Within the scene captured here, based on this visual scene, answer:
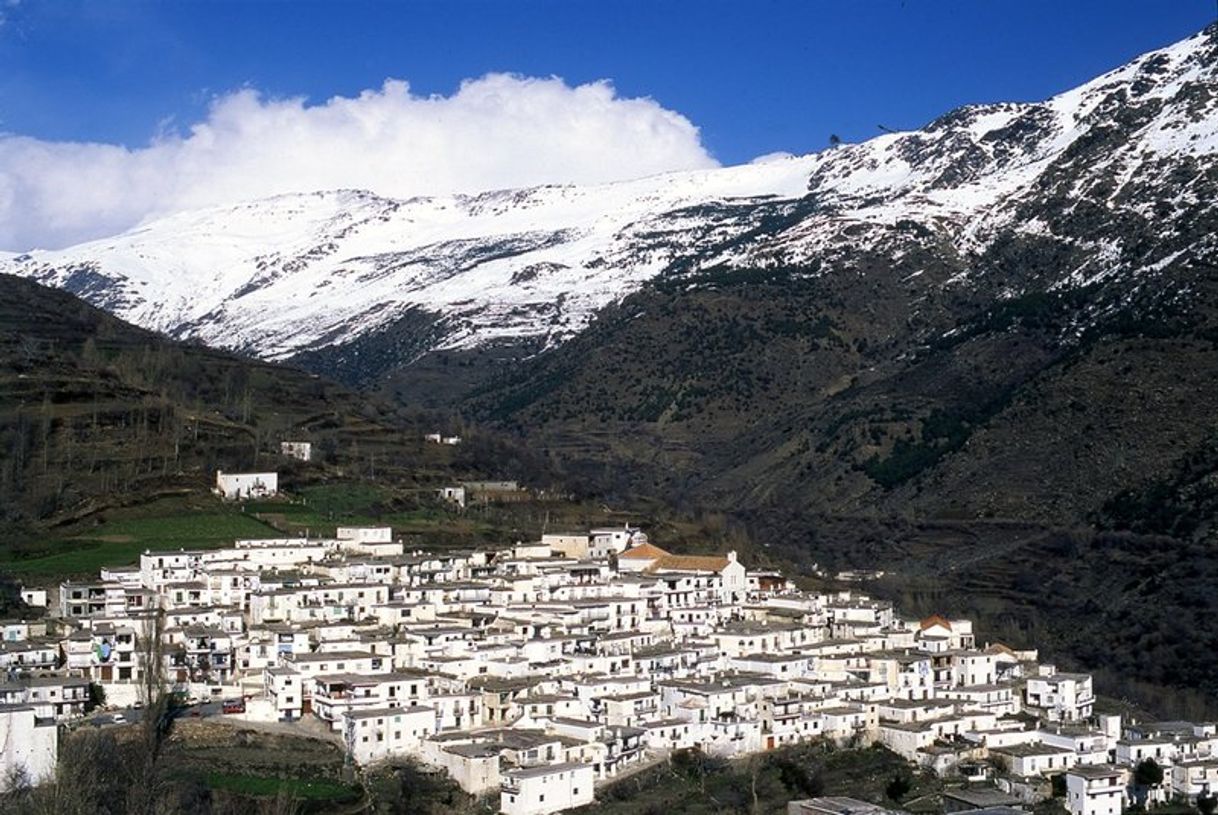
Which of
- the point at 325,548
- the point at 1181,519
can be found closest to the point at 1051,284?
the point at 1181,519

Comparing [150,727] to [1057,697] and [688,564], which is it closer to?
[1057,697]

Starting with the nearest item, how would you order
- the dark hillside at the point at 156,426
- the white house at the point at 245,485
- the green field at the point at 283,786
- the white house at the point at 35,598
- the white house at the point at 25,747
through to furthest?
the white house at the point at 25,747 → the green field at the point at 283,786 → the white house at the point at 35,598 → the dark hillside at the point at 156,426 → the white house at the point at 245,485

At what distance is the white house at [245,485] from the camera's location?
56.3m

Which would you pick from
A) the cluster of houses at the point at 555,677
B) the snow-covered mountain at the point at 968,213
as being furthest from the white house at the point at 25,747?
the snow-covered mountain at the point at 968,213

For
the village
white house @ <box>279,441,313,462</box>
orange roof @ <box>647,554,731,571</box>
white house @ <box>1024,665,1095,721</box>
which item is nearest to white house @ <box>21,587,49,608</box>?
the village

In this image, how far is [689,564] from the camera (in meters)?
48.1

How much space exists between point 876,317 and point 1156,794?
91.4m

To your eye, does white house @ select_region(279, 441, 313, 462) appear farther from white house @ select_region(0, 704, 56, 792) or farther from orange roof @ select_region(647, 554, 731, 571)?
white house @ select_region(0, 704, 56, 792)

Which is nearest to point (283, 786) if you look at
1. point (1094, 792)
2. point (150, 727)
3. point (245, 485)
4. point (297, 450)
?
point (150, 727)

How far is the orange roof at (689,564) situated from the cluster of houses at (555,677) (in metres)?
2.51

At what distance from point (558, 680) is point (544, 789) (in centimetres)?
547

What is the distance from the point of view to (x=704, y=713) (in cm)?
Answer: 3372

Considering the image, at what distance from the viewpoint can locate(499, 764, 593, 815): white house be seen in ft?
96.4

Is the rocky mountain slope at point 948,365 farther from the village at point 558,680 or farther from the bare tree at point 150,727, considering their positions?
the bare tree at point 150,727
